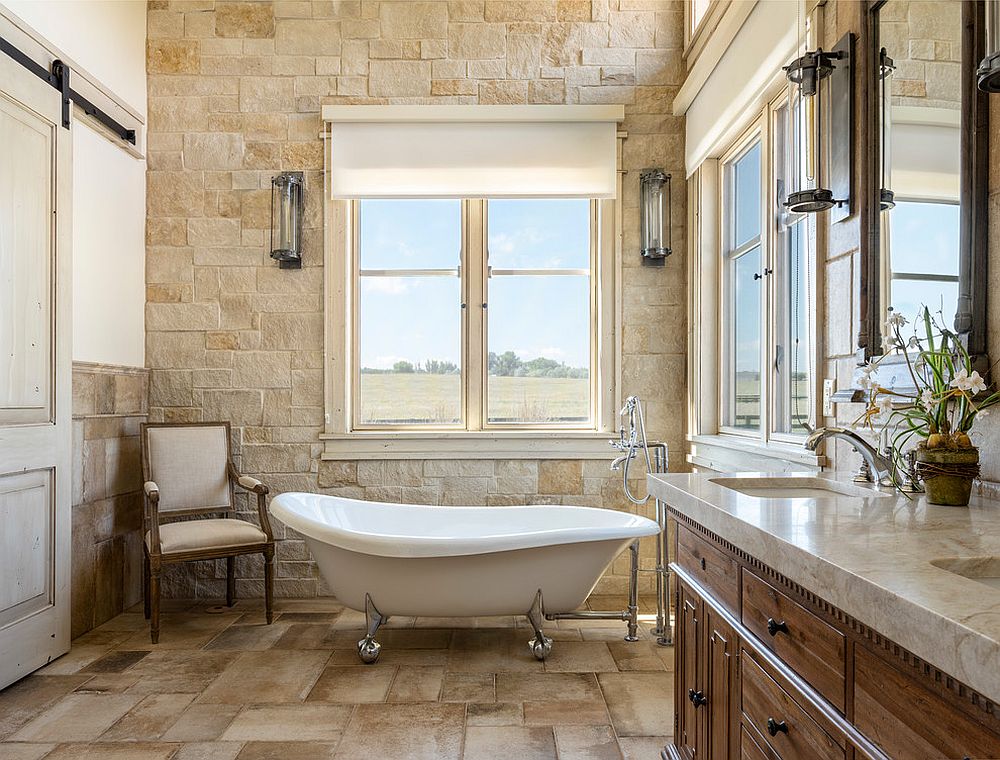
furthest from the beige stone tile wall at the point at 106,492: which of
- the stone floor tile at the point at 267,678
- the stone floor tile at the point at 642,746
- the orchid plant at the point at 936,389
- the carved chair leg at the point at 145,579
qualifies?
the orchid plant at the point at 936,389

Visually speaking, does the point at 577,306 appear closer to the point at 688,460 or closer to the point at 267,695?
the point at 688,460

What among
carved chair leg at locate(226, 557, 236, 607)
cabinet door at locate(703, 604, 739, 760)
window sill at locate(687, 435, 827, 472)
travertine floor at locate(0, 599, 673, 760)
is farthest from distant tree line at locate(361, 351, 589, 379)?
cabinet door at locate(703, 604, 739, 760)

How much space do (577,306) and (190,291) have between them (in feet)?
6.91

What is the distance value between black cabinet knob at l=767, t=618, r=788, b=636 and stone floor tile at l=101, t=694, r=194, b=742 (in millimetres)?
2007

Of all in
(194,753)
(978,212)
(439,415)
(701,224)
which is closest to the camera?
(978,212)

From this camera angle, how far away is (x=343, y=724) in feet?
8.16

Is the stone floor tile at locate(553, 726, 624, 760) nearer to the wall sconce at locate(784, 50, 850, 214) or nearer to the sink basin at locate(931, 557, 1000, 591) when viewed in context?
the sink basin at locate(931, 557, 1000, 591)

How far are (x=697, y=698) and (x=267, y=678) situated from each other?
178 centimetres

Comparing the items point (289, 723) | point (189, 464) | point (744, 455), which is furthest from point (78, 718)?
point (744, 455)

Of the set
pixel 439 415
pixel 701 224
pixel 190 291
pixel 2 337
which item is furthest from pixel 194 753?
pixel 701 224

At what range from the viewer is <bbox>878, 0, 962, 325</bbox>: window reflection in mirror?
172cm

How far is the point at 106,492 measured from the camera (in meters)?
3.60

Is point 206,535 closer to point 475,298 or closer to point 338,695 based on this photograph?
point 338,695

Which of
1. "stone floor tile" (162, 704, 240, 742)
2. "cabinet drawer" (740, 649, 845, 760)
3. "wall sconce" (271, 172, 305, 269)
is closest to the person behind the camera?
"cabinet drawer" (740, 649, 845, 760)
